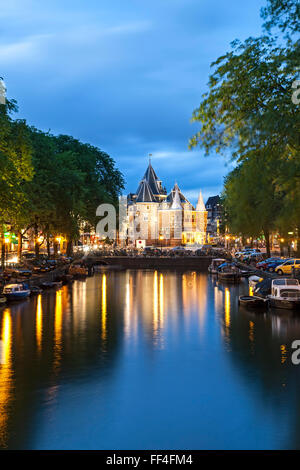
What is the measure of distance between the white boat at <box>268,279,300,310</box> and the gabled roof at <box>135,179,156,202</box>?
147 m

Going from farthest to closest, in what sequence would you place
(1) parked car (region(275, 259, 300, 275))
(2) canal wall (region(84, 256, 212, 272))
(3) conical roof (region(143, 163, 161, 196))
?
(3) conical roof (region(143, 163, 161, 196))
(2) canal wall (region(84, 256, 212, 272))
(1) parked car (region(275, 259, 300, 275))

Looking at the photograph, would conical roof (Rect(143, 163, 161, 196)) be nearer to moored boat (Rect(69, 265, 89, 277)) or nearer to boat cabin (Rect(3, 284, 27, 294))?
moored boat (Rect(69, 265, 89, 277))

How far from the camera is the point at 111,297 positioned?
5600 cm

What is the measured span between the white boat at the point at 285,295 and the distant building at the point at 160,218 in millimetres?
140868

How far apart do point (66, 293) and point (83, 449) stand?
4380 cm

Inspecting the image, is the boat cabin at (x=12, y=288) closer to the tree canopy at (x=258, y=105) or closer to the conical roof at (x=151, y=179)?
the tree canopy at (x=258, y=105)

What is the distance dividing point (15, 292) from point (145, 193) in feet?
473

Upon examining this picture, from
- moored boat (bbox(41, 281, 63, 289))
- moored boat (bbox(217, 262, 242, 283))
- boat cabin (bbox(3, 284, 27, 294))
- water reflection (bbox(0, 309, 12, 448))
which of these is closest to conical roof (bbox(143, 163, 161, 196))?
moored boat (bbox(217, 262, 242, 283))

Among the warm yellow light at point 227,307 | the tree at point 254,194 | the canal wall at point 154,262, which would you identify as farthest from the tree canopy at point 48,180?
the canal wall at point 154,262

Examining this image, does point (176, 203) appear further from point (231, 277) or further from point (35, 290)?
point (35, 290)

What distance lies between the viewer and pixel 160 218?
7490 inches

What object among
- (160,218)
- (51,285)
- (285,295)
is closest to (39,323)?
(285,295)

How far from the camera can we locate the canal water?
1689cm

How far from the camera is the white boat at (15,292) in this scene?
47156 mm
